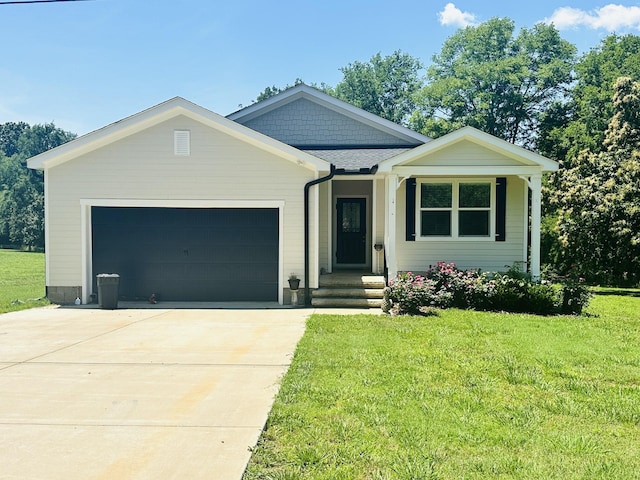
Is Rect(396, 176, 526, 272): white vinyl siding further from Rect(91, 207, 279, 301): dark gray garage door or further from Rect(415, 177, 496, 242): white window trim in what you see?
Rect(91, 207, 279, 301): dark gray garage door

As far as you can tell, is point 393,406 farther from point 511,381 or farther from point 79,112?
point 79,112

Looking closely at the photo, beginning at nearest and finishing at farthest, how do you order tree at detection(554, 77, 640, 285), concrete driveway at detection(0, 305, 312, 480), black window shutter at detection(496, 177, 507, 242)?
1. concrete driveway at detection(0, 305, 312, 480)
2. black window shutter at detection(496, 177, 507, 242)
3. tree at detection(554, 77, 640, 285)

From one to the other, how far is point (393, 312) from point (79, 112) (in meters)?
49.8

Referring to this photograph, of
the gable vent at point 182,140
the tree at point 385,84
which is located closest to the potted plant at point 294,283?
the gable vent at point 182,140

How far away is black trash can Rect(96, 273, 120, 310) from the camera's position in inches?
435

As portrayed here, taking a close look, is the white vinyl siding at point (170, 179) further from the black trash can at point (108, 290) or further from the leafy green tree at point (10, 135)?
the leafy green tree at point (10, 135)

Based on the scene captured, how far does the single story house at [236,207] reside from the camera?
1156cm

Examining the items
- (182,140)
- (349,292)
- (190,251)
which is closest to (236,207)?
(190,251)

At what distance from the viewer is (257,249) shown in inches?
473

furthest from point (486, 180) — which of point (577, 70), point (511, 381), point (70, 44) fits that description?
point (577, 70)

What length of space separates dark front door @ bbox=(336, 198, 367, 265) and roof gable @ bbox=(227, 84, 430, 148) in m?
2.06

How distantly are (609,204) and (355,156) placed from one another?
8751 mm

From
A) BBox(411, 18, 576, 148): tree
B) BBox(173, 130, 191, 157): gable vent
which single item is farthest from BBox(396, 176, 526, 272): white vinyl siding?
BBox(411, 18, 576, 148): tree

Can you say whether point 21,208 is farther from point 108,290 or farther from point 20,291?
point 108,290
